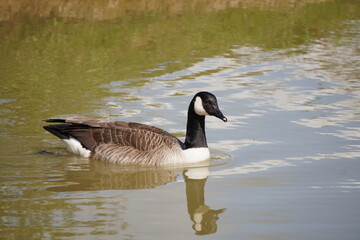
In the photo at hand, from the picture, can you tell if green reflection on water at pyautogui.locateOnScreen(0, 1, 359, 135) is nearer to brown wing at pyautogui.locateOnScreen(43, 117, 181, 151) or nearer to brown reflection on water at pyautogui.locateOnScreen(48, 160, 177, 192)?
brown wing at pyautogui.locateOnScreen(43, 117, 181, 151)

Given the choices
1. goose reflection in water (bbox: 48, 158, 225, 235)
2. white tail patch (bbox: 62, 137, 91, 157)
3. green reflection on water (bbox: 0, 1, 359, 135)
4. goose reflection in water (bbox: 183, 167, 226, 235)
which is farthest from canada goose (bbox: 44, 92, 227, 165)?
green reflection on water (bbox: 0, 1, 359, 135)

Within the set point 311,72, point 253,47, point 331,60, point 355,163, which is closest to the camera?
point 355,163

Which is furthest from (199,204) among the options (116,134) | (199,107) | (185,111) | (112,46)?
(112,46)

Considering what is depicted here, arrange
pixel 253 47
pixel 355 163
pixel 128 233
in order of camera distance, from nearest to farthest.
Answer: pixel 128 233 < pixel 355 163 < pixel 253 47

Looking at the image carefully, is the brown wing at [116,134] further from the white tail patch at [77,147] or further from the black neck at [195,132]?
the black neck at [195,132]

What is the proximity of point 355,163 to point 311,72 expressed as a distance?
239 inches

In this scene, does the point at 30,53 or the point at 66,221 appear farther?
the point at 30,53

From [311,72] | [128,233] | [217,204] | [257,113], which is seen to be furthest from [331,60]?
[128,233]

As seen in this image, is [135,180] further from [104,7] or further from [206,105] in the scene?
[104,7]

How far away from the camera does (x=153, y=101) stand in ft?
45.5

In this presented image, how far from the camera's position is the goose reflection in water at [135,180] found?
358 inches

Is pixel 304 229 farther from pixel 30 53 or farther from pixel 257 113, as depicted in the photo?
pixel 30 53

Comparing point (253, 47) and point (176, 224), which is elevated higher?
point (253, 47)

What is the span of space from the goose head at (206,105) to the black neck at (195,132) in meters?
0.09
